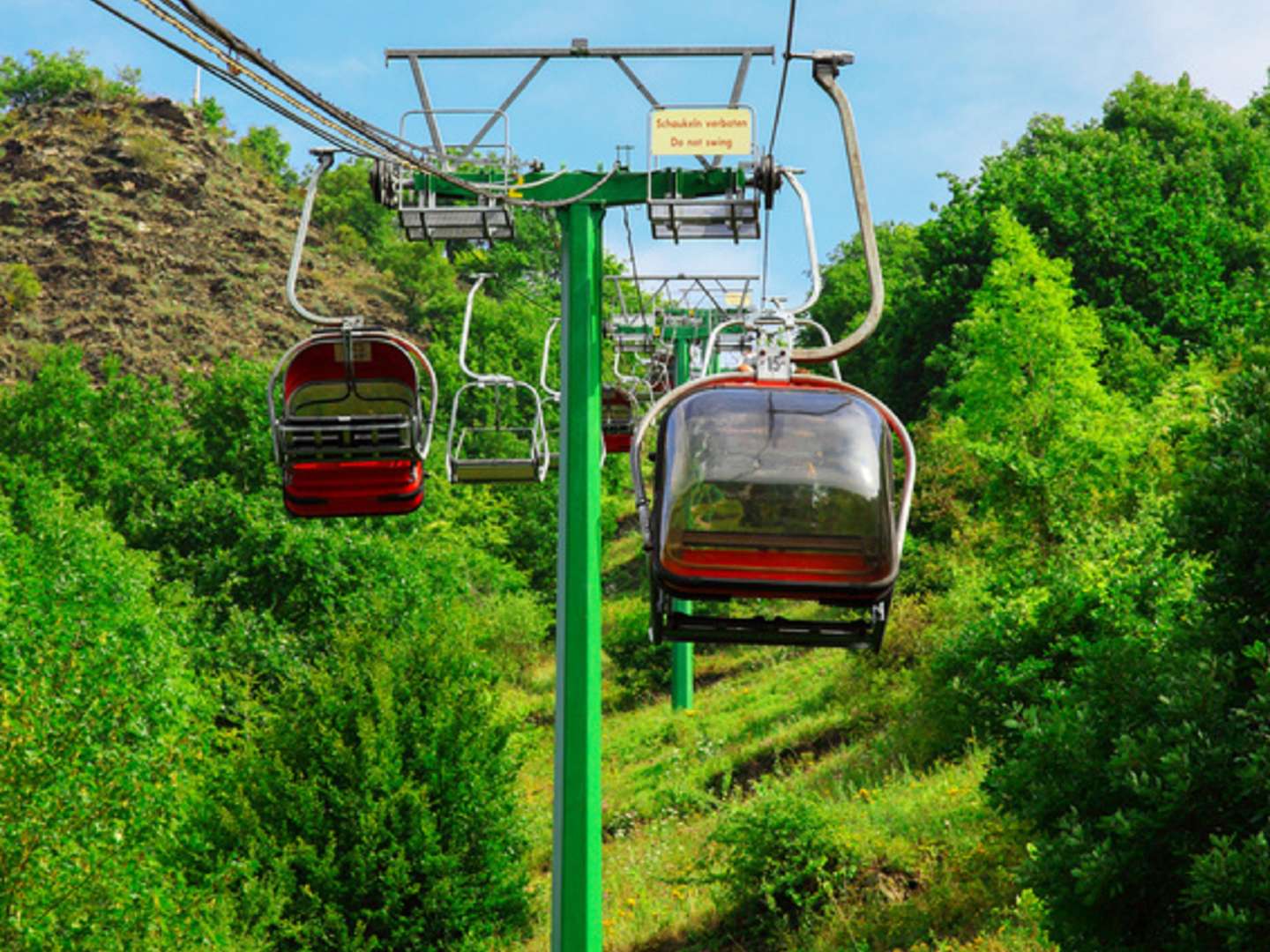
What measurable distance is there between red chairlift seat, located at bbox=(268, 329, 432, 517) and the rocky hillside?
70.0 metres

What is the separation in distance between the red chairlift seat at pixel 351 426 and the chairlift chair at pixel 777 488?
3033 mm

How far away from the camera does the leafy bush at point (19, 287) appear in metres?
83.6

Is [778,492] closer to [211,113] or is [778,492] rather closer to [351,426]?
[351,426]

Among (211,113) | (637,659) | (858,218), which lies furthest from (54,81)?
(858,218)

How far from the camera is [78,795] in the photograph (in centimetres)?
1396

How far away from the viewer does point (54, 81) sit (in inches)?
4060

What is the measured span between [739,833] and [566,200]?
822cm

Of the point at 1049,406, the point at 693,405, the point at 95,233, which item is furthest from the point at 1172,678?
the point at 95,233

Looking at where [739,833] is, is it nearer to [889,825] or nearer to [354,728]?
[889,825]

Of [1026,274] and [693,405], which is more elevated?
[1026,274]

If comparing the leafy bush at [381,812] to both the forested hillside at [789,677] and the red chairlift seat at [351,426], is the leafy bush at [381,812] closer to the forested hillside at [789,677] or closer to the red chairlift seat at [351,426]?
the forested hillside at [789,677]

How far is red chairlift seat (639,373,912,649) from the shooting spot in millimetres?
6977

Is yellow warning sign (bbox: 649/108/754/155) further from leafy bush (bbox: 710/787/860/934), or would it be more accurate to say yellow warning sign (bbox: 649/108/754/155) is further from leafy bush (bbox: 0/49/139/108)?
leafy bush (bbox: 0/49/139/108)

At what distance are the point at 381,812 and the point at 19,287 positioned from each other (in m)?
75.0
